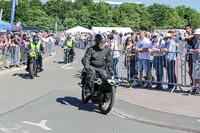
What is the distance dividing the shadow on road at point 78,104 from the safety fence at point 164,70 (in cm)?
306

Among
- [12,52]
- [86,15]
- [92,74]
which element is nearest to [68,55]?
[12,52]

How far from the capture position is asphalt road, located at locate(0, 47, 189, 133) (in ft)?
28.6

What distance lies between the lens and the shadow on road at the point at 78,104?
11.0 m

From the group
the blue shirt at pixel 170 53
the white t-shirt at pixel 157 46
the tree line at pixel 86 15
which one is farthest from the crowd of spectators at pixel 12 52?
the tree line at pixel 86 15

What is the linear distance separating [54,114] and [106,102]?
4.25 ft

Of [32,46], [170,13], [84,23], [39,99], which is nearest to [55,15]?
[84,23]

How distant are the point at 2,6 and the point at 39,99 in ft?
324

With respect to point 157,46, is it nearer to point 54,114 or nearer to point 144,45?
point 144,45

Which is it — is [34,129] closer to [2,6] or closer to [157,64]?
[157,64]

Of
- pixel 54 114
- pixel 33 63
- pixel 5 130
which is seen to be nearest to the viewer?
pixel 5 130

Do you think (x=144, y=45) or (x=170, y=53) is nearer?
(x=170, y=53)

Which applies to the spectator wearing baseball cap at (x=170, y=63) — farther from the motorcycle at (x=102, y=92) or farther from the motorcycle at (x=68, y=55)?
the motorcycle at (x=68, y=55)

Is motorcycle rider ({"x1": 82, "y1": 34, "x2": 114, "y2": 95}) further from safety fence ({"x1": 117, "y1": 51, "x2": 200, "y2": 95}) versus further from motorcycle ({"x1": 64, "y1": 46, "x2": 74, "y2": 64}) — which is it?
motorcycle ({"x1": 64, "y1": 46, "x2": 74, "y2": 64})

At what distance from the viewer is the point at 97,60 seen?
1103 centimetres
